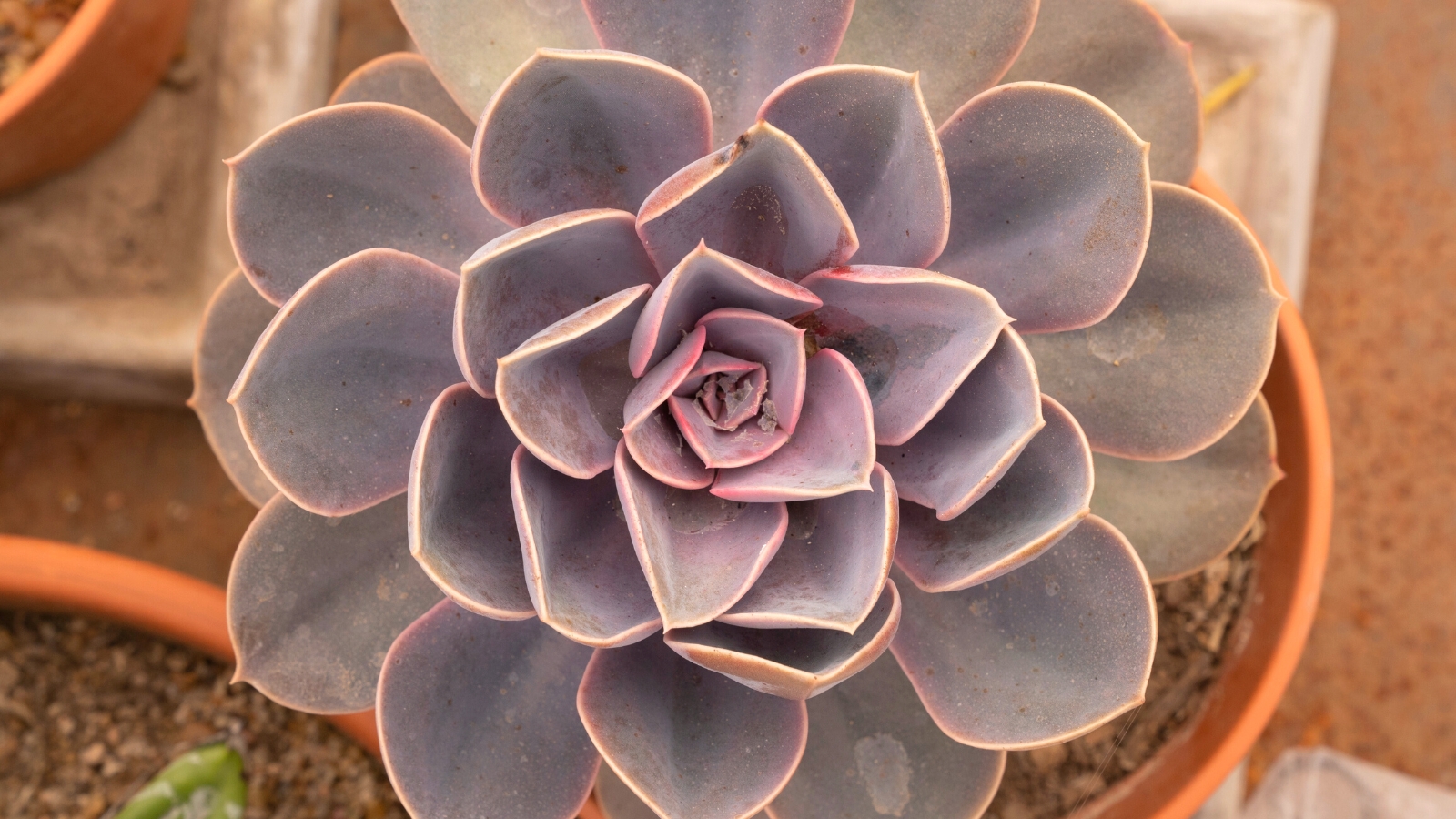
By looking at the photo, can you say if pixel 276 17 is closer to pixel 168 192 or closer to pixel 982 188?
pixel 168 192

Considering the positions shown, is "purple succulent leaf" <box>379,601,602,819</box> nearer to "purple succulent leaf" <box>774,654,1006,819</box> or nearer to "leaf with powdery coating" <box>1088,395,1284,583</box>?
"purple succulent leaf" <box>774,654,1006,819</box>

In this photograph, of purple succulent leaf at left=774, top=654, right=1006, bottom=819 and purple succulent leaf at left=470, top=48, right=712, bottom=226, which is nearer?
purple succulent leaf at left=470, top=48, right=712, bottom=226

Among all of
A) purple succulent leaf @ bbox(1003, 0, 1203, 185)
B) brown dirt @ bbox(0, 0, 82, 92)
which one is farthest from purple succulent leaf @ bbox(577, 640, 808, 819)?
brown dirt @ bbox(0, 0, 82, 92)

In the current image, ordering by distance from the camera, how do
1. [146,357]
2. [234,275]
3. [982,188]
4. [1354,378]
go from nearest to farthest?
[982,188], [234,275], [146,357], [1354,378]

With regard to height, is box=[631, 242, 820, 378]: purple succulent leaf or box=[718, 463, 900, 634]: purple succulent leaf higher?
box=[631, 242, 820, 378]: purple succulent leaf

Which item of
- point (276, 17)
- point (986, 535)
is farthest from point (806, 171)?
point (276, 17)

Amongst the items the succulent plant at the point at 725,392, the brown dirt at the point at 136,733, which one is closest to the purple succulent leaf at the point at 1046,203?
the succulent plant at the point at 725,392
